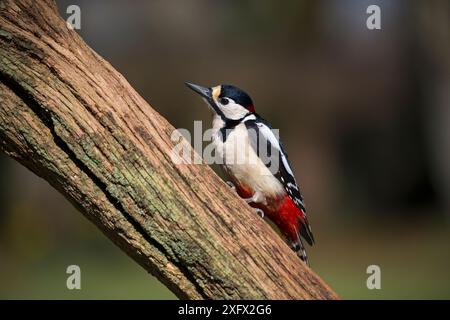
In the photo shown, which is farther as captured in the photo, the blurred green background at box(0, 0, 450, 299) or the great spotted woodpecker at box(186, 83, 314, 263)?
the blurred green background at box(0, 0, 450, 299)

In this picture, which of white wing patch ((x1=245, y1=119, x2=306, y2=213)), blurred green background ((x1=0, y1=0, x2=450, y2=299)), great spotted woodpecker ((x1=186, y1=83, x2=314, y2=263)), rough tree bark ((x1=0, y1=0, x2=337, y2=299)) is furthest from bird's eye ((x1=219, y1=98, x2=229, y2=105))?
blurred green background ((x1=0, y1=0, x2=450, y2=299))

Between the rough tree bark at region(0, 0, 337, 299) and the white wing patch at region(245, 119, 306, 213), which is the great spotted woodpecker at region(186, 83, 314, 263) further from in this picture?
the rough tree bark at region(0, 0, 337, 299)

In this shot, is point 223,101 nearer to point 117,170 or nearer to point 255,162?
point 255,162

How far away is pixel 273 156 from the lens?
461cm

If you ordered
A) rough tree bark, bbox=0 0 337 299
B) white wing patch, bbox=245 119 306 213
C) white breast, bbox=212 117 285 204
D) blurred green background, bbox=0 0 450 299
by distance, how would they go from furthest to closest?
blurred green background, bbox=0 0 450 299, white wing patch, bbox=245 119 306 213, white breast, bbox=212 117 285 204, rough tree bark, bbox=0 0 337 299

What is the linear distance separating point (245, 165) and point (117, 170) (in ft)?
4.85

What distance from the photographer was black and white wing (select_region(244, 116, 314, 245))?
456cm

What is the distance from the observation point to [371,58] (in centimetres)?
1241

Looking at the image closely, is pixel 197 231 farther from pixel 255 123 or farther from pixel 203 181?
pixel 255 123

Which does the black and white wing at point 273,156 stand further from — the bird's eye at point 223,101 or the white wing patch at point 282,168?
the bird's eye at point 223,101

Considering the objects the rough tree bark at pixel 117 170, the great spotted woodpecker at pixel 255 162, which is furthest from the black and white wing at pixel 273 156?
the rough tree bark at pixel 117 170

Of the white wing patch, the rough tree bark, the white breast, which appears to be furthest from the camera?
the white wing patch

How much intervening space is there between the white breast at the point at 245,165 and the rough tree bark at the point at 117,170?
1.20 meters
